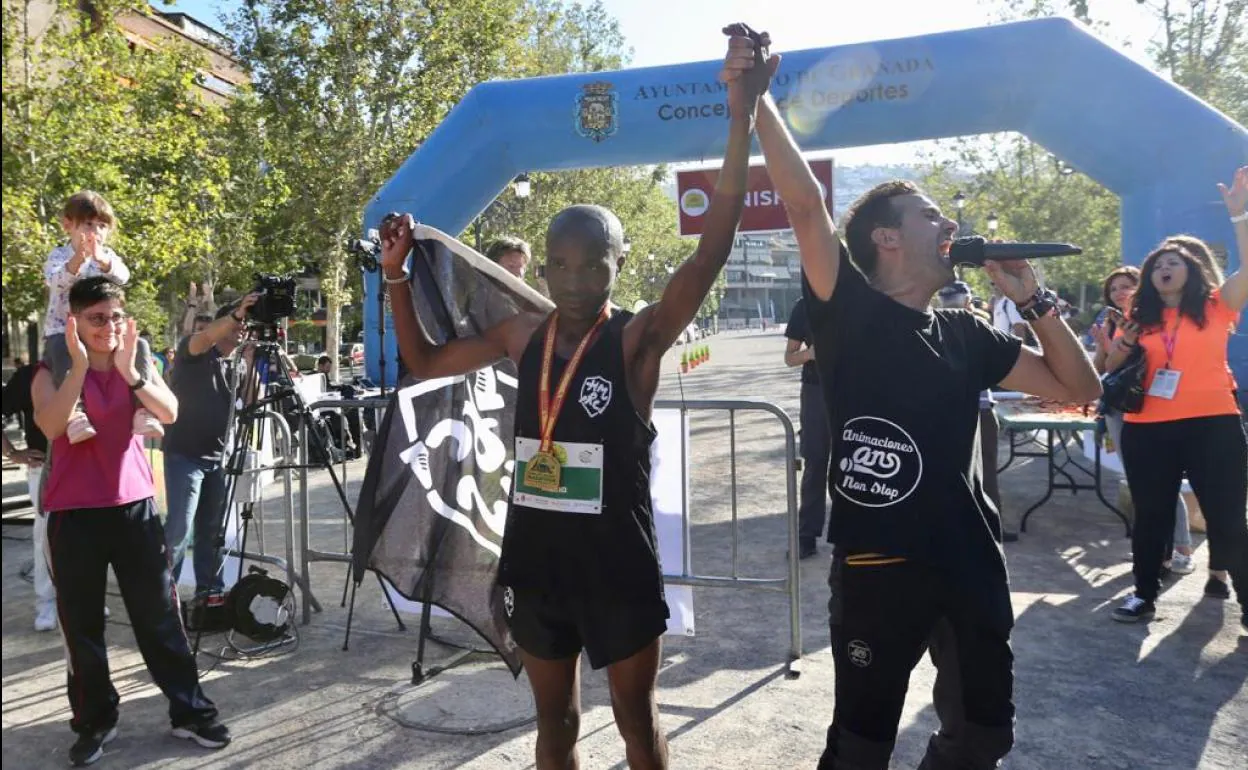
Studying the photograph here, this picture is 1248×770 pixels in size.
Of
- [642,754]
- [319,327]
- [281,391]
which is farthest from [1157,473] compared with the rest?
[319,327]

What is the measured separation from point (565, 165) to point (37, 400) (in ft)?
21.2

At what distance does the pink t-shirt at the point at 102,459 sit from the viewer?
3486mm

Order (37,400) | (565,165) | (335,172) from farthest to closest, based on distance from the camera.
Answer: (335,172)
(565,165)
(37,400)

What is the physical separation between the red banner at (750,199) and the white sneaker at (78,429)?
21.1ft

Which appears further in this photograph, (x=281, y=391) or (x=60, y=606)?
(x=281, y=391)

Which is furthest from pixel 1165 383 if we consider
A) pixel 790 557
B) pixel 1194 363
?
pixel 790 557

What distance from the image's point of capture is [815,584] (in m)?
5.62

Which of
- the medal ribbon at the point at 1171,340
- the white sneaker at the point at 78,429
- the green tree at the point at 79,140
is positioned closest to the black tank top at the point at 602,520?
the white sneaker at the point at 78,429

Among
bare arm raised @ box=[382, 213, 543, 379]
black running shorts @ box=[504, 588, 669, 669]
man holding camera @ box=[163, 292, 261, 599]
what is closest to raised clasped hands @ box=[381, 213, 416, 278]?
bare arm raised @ box=[382, 213, 543, 379]

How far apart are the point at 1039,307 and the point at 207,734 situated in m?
3.47

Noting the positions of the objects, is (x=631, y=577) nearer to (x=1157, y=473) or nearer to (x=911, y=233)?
(x=911, y=233)

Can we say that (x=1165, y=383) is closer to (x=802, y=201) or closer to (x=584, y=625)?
(x=802, y=201)

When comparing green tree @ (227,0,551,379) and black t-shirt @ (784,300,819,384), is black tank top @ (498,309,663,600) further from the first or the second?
green tree @ (227,0,551,379)

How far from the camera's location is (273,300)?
14.0 feet
